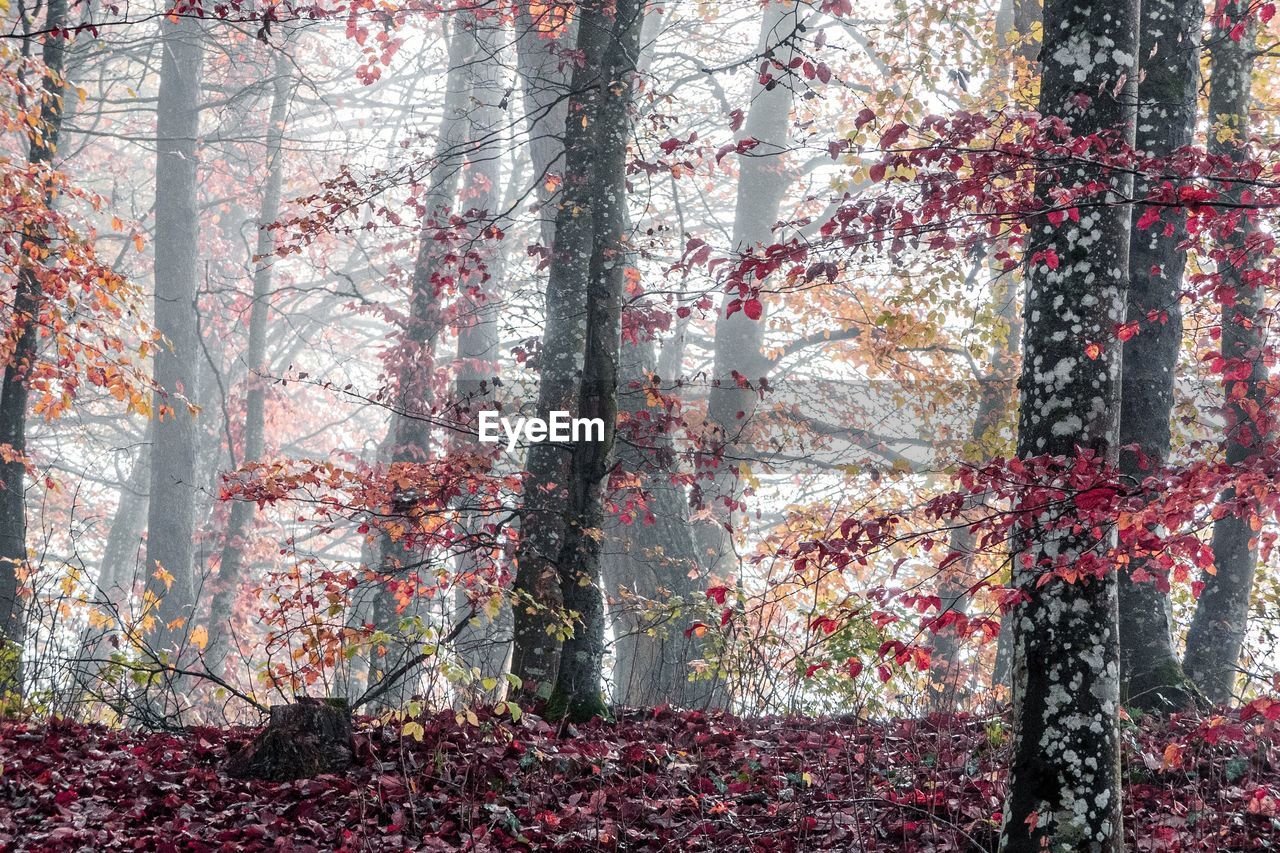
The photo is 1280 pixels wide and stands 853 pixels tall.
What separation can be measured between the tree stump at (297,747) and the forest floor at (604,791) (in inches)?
5.4

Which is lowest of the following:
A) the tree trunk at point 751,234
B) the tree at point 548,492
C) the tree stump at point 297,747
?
the tree stump at point 297,747

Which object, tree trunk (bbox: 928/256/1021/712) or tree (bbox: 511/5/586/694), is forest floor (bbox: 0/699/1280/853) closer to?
tree (bbox: 511/5/586/694)

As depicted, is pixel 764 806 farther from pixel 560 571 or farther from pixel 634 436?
pixel 634 436

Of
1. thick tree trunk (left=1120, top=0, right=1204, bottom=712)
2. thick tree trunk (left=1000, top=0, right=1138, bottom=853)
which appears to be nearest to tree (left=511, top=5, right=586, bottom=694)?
thick tree trunk (left=1000, top=0, right=1138, bottom=853)

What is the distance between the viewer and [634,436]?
7.88 meters

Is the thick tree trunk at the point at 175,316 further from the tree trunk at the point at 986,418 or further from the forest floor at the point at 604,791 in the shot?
the tree trunk at the point at 986,418

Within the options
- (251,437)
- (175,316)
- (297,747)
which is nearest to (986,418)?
(297,747)

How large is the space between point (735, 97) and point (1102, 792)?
59.7 ft

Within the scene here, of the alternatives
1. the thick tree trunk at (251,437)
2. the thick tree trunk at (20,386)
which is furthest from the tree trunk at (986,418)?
the thick tree trunk at (251,437)

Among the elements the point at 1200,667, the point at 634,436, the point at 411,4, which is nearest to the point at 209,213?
the point at 411,4

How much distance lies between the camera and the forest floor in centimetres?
477

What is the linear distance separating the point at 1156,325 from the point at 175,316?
615 inches

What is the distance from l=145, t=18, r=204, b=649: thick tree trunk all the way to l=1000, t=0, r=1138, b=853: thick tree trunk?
14.8 m

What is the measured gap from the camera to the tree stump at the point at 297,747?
18.9 ft
